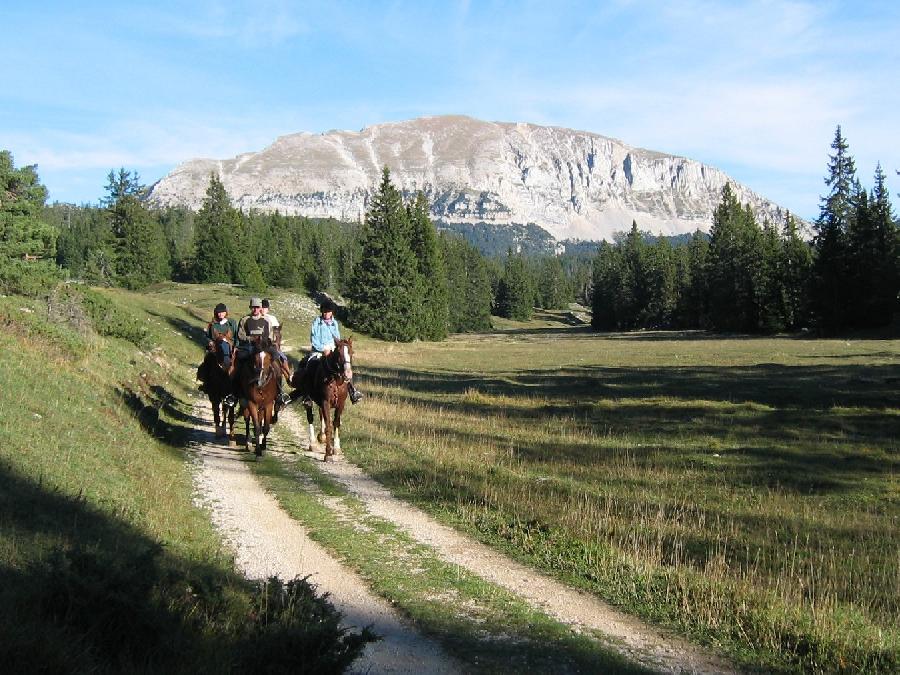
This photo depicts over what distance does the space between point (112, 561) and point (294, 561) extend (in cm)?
339

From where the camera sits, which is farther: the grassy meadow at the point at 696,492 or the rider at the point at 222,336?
the rider at the point at 222,336

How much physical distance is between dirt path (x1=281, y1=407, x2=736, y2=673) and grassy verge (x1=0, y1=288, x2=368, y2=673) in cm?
293

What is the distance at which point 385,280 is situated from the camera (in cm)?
6912

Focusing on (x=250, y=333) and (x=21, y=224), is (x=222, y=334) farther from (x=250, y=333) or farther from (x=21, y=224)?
(x=21, y=224)

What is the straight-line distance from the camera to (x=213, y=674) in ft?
15.0

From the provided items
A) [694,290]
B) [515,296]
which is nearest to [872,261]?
[694,290]

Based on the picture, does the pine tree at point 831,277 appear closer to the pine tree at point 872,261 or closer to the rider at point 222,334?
the pine tree at point 872,261

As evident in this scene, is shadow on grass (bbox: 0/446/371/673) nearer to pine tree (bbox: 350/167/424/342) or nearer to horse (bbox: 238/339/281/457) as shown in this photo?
horse (bbox: 238/339/281/457)

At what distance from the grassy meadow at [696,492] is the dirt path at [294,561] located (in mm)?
2566

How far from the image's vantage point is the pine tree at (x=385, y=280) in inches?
2729

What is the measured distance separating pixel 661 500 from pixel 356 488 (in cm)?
594

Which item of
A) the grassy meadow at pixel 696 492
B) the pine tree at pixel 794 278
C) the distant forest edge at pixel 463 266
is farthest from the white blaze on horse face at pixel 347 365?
the pine tree at pixel 794 278

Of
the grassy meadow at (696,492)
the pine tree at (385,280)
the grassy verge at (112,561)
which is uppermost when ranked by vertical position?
the pine tree at (385,280)

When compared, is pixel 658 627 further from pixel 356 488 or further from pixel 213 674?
pixel 356 488
